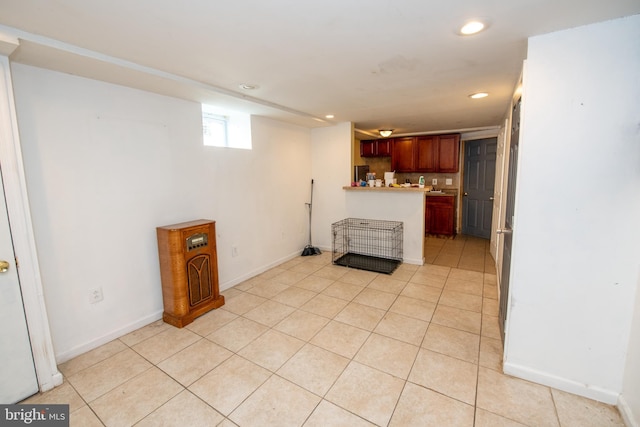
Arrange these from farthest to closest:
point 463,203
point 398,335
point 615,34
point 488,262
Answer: point 463,203, point 488,262, point 398,335, point 615,34

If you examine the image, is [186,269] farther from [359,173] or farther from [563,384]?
[359,173]

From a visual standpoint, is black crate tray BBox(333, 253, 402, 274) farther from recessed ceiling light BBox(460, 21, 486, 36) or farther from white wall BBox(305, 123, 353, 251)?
recessed ceiling light BBox(460, 21, 486, 36)

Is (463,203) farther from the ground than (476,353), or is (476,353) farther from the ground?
(463,203)

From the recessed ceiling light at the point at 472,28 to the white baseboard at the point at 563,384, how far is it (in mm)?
2185

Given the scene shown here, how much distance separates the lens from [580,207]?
64.4 inches

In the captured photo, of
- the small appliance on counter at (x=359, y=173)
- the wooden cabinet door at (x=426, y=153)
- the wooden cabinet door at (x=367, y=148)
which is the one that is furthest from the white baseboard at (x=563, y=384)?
the wooden cabinet door at (x=367, y=148)

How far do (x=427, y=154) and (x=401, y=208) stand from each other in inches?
90.6

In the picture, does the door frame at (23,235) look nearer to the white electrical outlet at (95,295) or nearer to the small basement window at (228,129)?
the white electrical outlet at (95,295)

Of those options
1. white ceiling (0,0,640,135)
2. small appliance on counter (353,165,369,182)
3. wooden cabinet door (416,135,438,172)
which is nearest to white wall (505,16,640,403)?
white ceiling (0,0,640,135)

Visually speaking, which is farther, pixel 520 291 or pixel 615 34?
pixel 520 291

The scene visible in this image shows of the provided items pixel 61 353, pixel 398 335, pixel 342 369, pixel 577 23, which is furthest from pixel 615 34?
pixel 61 353

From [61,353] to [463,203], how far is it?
6665 millimetres

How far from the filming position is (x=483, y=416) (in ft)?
5.19

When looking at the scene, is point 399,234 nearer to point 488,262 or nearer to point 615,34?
point 488,262
